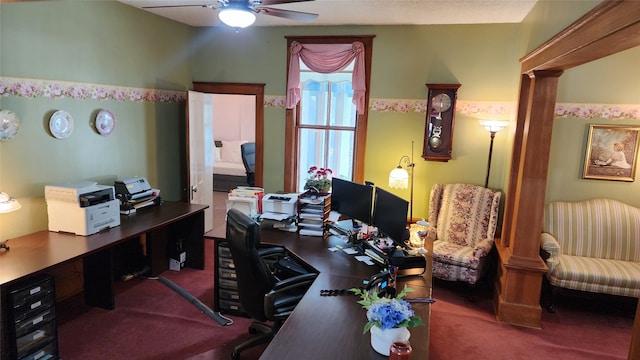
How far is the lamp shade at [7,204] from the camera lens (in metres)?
2.83

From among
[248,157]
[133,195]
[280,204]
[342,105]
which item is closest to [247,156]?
[248,157]

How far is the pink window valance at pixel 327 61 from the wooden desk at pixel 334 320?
2.34 m

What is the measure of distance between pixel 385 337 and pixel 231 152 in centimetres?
720

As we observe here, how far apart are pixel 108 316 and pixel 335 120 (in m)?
3.18

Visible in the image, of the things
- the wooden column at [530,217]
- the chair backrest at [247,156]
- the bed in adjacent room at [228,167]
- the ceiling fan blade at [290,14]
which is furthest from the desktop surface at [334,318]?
the bed in adjacent room at [228,167]

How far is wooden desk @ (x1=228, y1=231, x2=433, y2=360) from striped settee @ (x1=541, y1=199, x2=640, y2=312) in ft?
5.44

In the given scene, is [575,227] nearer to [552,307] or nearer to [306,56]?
[552,307]

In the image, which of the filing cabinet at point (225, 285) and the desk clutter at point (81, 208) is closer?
the desk clutter at point (81, 208)

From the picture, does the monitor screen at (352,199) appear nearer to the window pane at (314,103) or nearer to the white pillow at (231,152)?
the window pane at (314,103)

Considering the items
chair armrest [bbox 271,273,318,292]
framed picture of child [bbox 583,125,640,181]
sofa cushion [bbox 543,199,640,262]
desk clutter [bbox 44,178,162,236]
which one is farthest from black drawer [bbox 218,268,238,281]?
framed picture of child [bbox 583,125,640,181]

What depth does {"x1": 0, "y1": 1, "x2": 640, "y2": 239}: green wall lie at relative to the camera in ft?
10.6

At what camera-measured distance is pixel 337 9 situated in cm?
398

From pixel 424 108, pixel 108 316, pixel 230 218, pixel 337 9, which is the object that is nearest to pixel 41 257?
pixel 108 316

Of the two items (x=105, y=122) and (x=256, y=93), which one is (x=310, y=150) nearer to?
(x=256, y=93)
